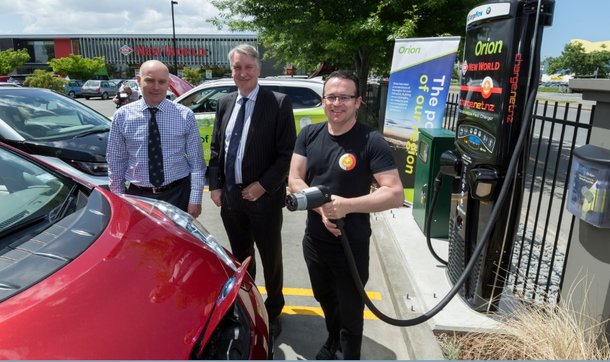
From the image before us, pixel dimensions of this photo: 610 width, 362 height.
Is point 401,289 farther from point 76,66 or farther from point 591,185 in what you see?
point 76,66

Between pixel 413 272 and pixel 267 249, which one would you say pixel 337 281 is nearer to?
pixel 267 249

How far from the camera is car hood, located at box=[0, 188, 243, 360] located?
4.23ft

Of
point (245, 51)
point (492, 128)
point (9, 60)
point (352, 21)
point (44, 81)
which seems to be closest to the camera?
point (492, 128)

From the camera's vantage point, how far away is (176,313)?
154 centimetres

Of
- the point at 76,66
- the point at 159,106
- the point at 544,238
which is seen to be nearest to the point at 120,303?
the point at 159,106

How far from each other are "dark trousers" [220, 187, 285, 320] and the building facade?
2511 inches

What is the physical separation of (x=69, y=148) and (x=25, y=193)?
277 cm

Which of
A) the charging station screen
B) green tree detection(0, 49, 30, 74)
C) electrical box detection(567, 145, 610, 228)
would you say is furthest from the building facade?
electrical box detection(567, 145, 610, 228)

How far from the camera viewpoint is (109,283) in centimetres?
154

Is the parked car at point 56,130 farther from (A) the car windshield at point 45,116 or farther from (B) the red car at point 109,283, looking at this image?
(B) the red car at point 109,283

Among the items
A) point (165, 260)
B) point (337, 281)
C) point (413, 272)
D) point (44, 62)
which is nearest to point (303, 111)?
point (413, 272)

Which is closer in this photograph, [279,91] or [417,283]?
[417,283]

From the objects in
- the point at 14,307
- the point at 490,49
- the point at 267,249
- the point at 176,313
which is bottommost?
the point at 267,249

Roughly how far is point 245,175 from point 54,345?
171 centimetres
